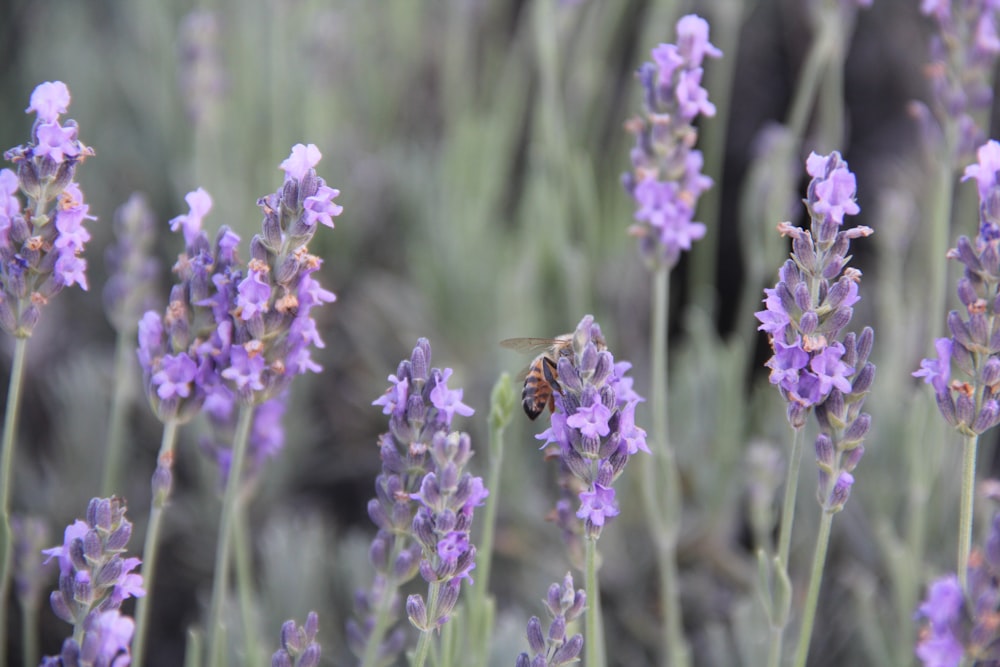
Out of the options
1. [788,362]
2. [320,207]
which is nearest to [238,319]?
[320,207]

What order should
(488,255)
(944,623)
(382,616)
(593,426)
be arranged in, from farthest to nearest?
(488,255), (382,616), (593,426), (944,623)

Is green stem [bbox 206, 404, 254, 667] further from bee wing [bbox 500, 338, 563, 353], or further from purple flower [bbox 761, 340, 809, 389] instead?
purple flower [bbox 761, 340, 809, 389]

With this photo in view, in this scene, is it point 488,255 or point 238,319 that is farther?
point 488,255

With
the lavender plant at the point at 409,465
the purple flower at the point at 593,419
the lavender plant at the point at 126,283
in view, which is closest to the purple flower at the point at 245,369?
the lavender plant at the point at 409,465

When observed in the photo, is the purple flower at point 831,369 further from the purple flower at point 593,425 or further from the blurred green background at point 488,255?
the blurred green background at point 488,255

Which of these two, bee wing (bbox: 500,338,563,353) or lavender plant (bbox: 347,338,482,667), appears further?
bee wing (bbox: 500,338,563,353)

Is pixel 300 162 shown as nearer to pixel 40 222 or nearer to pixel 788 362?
pixel 40 222

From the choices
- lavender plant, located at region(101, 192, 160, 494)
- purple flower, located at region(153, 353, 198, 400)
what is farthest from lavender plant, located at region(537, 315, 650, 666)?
lavender plant, located at region(101, 192, 160, 494)
